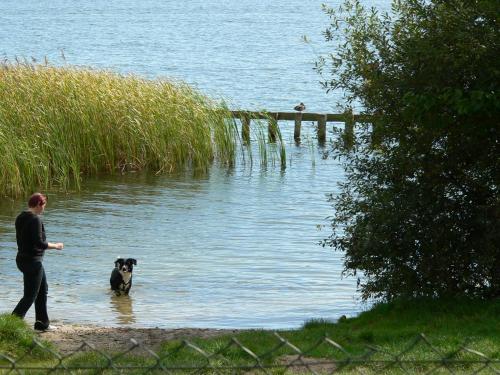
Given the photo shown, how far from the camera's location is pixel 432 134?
12.5 metres

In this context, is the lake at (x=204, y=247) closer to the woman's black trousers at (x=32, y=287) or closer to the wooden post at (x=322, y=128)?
the wooden post at (x=322, y=128)

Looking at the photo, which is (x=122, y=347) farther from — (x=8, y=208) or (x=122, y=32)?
(x=122, y=32)

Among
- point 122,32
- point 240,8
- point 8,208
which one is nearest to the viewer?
point 8,208

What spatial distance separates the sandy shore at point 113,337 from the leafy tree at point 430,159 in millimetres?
2305

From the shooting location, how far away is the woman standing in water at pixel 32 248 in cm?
1188

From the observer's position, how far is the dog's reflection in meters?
15.0

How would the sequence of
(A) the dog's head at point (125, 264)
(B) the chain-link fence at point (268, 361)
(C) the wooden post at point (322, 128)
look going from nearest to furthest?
(B) the chain-link fence at point (268, 361)
(A) the dog's head at point (125, 264)
(C) the wooden post at point (322, 128)

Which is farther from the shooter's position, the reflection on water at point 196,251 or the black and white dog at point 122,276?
the black and white dog at point 122,276

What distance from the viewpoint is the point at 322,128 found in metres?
34.6

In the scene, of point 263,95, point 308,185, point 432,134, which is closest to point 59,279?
point 432,134

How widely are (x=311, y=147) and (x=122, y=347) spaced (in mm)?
23932

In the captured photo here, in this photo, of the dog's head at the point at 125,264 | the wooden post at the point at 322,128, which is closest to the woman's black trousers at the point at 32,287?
the dog's head at the point at 125,264

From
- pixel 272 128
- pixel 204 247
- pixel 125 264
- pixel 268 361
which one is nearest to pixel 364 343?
pixel 268 361

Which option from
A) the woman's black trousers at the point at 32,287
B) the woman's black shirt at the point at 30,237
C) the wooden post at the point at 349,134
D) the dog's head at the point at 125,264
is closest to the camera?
the woman's black shirt at the point at 30,237
